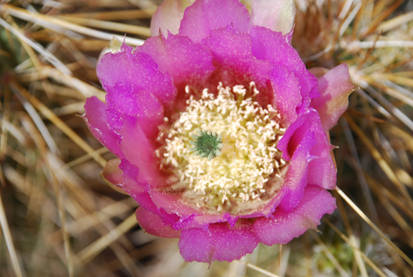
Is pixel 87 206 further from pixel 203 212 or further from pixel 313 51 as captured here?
pixel 313 51

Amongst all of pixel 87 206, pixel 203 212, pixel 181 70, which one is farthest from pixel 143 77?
pixel 87 206

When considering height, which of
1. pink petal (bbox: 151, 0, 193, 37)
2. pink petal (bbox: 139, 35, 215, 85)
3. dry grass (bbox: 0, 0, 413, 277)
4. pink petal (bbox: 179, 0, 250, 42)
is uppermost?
pink petal (bbox: 179, 0, 250, 42)

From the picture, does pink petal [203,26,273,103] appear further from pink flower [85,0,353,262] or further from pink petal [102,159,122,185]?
pink petal [102,159,122,185]

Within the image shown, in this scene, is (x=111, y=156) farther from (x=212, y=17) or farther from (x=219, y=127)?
(x=212, y=17)

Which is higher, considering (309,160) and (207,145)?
(309,160)

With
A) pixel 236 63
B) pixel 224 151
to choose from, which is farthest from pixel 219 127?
pixel 236 63

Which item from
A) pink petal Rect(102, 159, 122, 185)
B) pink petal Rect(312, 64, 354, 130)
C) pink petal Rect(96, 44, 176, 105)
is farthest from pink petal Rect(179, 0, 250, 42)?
pink petal Rect(102, 159, 122, 185)

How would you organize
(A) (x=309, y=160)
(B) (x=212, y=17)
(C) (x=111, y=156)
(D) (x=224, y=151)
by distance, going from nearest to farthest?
(A) (x=309, y=160)
(B) (x=212, y=17)
(D) (x=224, y=151)
(C) (x=111, y=156)
